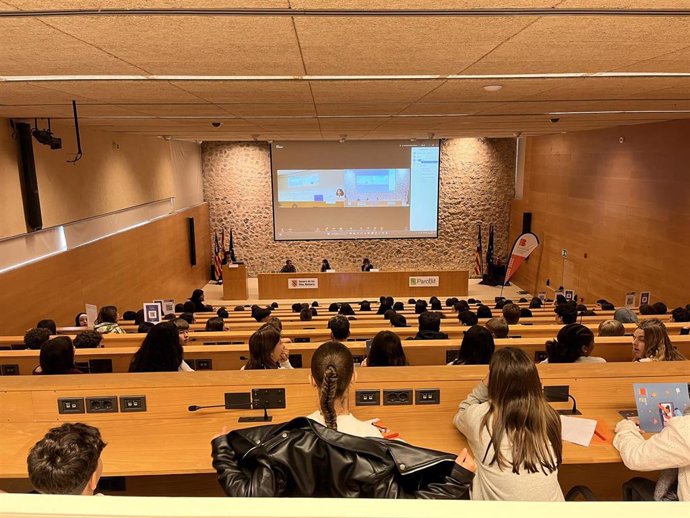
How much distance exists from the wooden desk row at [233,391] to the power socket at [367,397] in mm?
25

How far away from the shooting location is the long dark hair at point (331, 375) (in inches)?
77.5

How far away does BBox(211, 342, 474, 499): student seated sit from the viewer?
1520 mm

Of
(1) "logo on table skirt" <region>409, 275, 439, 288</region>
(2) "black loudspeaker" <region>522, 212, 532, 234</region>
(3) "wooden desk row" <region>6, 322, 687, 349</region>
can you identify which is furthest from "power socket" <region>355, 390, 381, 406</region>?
(2) "black loudspeaker" <region>522, 212, 532, 234</region>

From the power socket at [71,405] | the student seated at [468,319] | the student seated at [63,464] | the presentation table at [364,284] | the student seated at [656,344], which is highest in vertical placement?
the student seated at [63,464]

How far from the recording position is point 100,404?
9.22 ft

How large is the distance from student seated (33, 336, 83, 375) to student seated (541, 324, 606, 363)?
3443 millimetres

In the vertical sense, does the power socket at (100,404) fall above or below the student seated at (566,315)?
above

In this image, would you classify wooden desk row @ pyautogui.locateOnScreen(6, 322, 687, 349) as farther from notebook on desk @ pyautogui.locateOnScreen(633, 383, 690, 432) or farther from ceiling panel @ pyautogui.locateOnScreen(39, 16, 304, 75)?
ceiling panel @ pyautogui.locateOnScreen(39, 16, 304, 75)

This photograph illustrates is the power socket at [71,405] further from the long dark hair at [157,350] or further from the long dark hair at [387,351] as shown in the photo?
the long dark hair at [387,351]

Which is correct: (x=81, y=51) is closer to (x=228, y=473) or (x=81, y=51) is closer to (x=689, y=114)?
(x=228, y=473)

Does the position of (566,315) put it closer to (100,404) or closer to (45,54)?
(100,404)

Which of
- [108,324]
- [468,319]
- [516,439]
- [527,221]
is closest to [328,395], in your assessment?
[516,439]

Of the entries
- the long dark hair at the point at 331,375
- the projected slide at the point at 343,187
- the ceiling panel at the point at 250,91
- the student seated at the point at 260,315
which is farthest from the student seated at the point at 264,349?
the projected slide at the point at 343,187

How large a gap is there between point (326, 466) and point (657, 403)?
6.95ft
